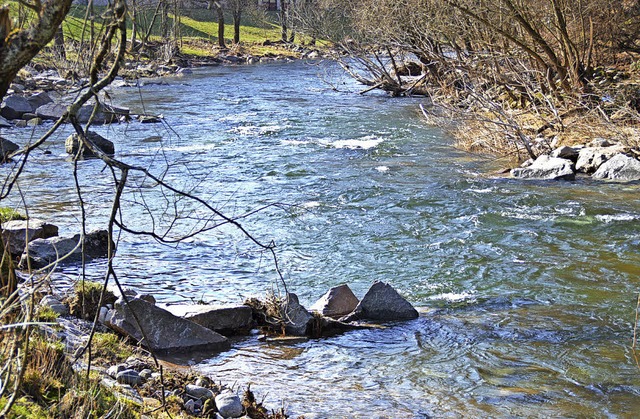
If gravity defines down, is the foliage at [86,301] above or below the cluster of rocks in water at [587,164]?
below

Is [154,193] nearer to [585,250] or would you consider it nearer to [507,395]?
[585,250]

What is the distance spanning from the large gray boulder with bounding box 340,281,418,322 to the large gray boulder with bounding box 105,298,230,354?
66.0 inches

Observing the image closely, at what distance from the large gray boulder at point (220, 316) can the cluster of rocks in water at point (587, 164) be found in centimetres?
902

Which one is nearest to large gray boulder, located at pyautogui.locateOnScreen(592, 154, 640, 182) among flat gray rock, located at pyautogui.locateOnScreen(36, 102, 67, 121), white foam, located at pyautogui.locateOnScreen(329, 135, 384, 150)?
white foam, located at pyautogui.locateOnScreen(329, 135, 384, 150)

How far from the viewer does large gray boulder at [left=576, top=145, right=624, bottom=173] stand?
1596 centimetres

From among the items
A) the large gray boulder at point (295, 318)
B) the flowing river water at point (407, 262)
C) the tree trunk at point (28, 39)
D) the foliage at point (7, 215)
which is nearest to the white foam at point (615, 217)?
the flowing river water at point (407, 262)

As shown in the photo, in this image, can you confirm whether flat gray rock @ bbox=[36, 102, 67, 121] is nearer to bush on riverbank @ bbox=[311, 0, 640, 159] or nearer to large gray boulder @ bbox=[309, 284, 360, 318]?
bush on riverbank @ bbox=[311, 0, 640, 159]

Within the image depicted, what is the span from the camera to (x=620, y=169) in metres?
15.4

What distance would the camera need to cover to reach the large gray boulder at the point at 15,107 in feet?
77.9

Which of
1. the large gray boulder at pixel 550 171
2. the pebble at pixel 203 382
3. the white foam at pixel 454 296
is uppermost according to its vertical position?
the large gray boulder at pixel 550 171

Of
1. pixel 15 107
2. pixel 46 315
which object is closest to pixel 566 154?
pixel 46 315

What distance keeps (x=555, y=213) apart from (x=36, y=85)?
942 inches

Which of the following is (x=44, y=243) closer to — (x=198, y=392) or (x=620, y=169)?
(x=198, y=392)

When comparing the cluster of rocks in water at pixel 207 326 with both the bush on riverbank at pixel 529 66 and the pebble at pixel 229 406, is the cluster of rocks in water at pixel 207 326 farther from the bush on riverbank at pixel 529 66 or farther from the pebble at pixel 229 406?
the bush on riverbank at pixel 529 66
